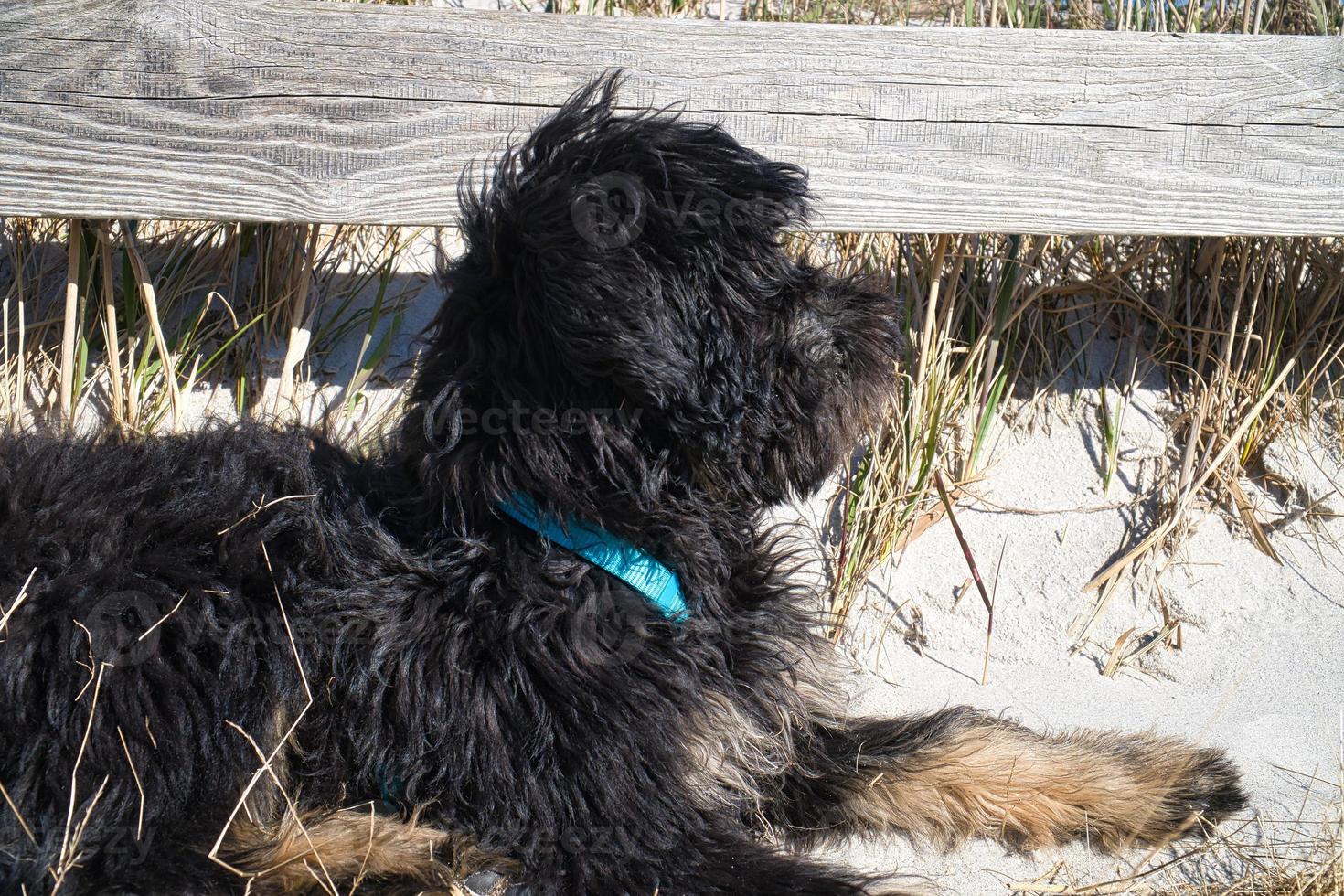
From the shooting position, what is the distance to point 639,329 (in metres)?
2.01

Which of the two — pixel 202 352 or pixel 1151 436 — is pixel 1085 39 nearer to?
pixel 1151 436

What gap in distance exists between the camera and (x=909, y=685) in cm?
349

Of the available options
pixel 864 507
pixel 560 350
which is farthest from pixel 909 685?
pixel 560 350

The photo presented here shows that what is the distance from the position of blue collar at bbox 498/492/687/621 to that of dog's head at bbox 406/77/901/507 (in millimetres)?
71

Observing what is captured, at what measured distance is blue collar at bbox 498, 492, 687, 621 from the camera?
7.25 feet

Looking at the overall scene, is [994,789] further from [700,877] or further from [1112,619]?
[1112,619]

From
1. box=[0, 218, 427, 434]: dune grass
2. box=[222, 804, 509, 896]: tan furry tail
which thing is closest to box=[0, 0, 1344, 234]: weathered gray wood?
→ box=[0, 218, 427, 434]: dune grass

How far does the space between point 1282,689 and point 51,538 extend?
354 centimetres

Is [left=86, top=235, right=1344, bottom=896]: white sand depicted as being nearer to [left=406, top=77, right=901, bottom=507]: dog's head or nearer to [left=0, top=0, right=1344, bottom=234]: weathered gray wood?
[left=0, top=0, right=1344, bottom=234]: weathered gray wood

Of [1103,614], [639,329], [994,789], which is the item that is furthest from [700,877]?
[1103,614]

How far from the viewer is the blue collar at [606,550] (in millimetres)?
2211

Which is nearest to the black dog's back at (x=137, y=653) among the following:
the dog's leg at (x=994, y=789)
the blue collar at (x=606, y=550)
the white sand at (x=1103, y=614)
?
the blue collar at (x=606, y=550)

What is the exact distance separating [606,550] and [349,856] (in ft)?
2.71

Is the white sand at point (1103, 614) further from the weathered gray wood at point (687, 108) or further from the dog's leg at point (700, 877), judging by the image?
the dog's leg at point (700, 877)
